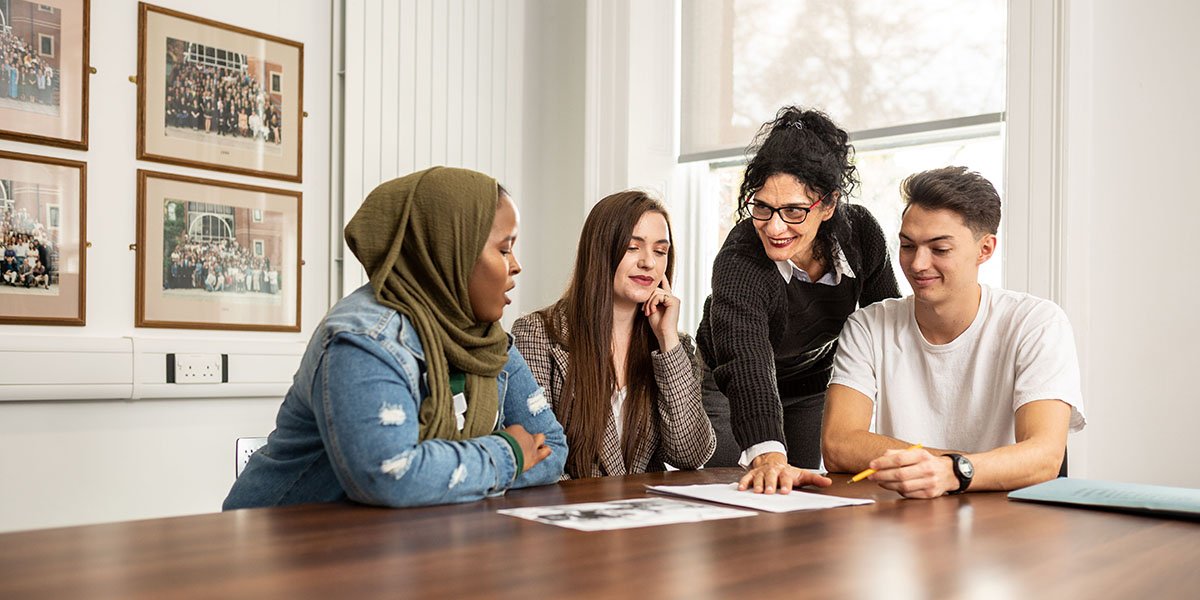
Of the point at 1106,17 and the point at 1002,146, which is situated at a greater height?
the point at 1106,17

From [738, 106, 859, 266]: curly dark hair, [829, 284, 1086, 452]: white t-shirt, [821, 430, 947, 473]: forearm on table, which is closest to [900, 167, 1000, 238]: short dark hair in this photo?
[829, 284, 1086, 452]: white t-shirt

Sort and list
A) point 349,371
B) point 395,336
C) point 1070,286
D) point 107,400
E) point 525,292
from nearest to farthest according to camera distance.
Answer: point 349,371
point 395,336
point 1070,286
point 107,400
point 525,292

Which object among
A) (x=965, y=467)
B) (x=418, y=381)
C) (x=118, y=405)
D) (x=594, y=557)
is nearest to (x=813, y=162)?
(x=965, y=467)

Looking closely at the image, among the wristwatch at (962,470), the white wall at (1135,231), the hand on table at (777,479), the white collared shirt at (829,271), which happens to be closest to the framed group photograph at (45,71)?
the white collared shirt at (829,271)

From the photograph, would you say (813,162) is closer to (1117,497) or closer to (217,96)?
(1117,497)

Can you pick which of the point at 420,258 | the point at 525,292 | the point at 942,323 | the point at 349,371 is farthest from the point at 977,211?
the point at 525,292

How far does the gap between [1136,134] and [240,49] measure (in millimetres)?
2533

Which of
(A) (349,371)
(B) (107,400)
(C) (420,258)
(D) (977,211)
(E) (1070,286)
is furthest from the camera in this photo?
(B) (107,400)

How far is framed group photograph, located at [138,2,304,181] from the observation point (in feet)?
9.52

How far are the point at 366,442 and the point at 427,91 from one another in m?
2.41

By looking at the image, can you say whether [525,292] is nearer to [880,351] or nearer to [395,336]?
[880,351]

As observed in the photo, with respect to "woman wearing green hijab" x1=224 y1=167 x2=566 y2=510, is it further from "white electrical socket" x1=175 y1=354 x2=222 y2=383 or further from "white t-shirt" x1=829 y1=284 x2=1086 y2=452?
"white electrical socket" x1=175 y1=354 x2=222 y2=383

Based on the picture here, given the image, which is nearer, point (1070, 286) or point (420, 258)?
point (420, 258)

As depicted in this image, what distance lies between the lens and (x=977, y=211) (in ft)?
6.69
